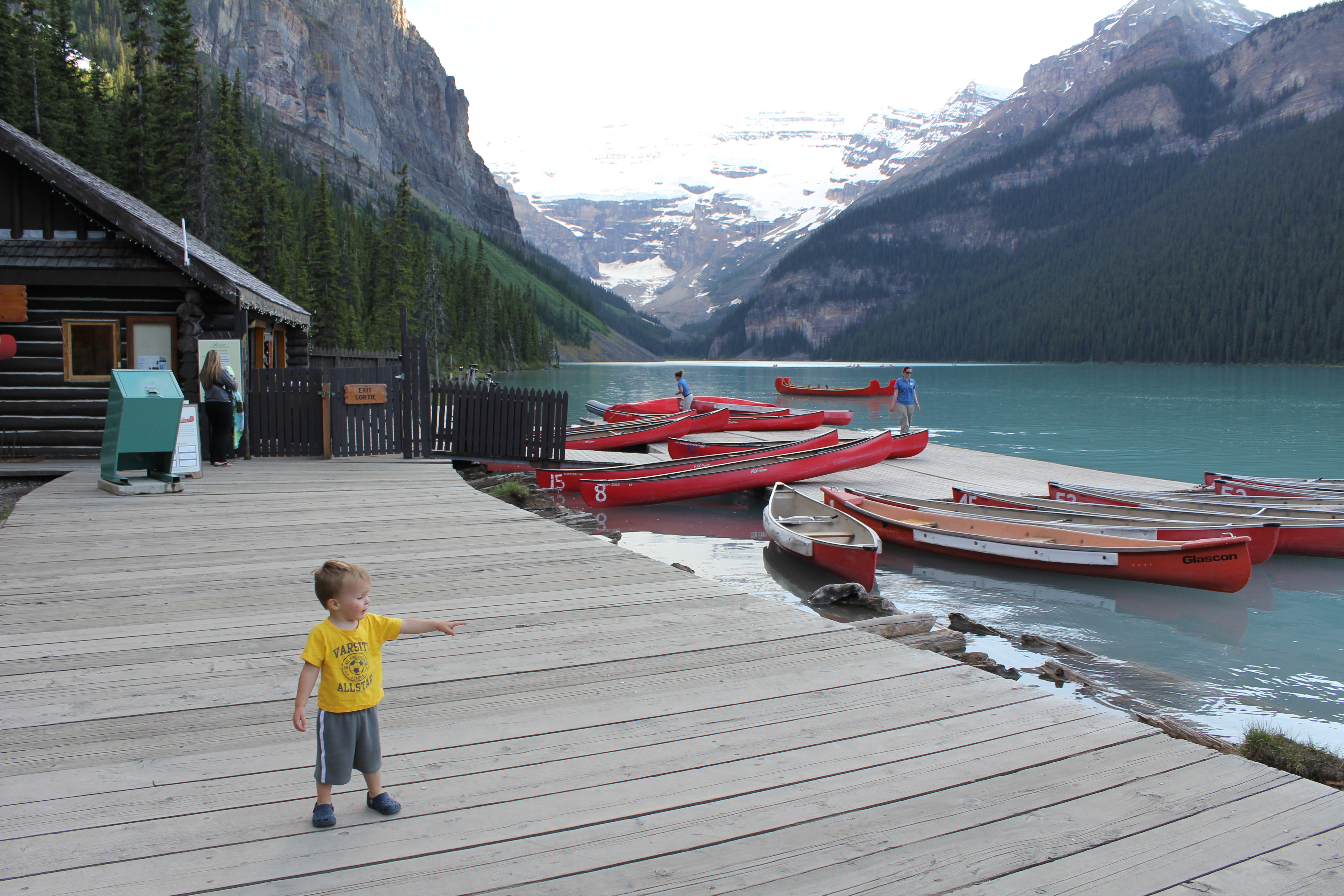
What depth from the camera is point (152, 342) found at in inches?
559

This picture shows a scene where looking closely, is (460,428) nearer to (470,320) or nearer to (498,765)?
(498,765)

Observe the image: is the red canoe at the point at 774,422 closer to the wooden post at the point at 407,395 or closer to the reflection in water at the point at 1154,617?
the reflection in water at the point at 1154,617

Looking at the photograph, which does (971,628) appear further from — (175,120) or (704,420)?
(175,120)

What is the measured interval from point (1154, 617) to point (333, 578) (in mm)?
11198

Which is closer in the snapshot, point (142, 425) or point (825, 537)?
point (142, 425)

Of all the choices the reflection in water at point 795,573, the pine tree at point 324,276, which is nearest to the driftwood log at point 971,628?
the reflection in water at point 795,573

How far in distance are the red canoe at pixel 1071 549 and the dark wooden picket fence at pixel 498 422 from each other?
5.82 m

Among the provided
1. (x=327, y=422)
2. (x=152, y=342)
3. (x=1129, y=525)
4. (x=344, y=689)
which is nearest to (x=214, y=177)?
(x=152, y=342)

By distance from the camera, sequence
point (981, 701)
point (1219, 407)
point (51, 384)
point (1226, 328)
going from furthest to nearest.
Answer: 1. point (1226, 328)
2. point (1219, 407)
3. point (51, 384)
4. point (981, 701)

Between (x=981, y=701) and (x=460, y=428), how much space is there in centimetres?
1192

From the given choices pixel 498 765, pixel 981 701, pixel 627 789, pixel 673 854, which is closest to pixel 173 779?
pixel 498 765

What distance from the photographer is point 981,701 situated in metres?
4.32

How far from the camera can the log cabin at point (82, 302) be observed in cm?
1313

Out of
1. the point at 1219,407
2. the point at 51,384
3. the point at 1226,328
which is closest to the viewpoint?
the point at 51,384
